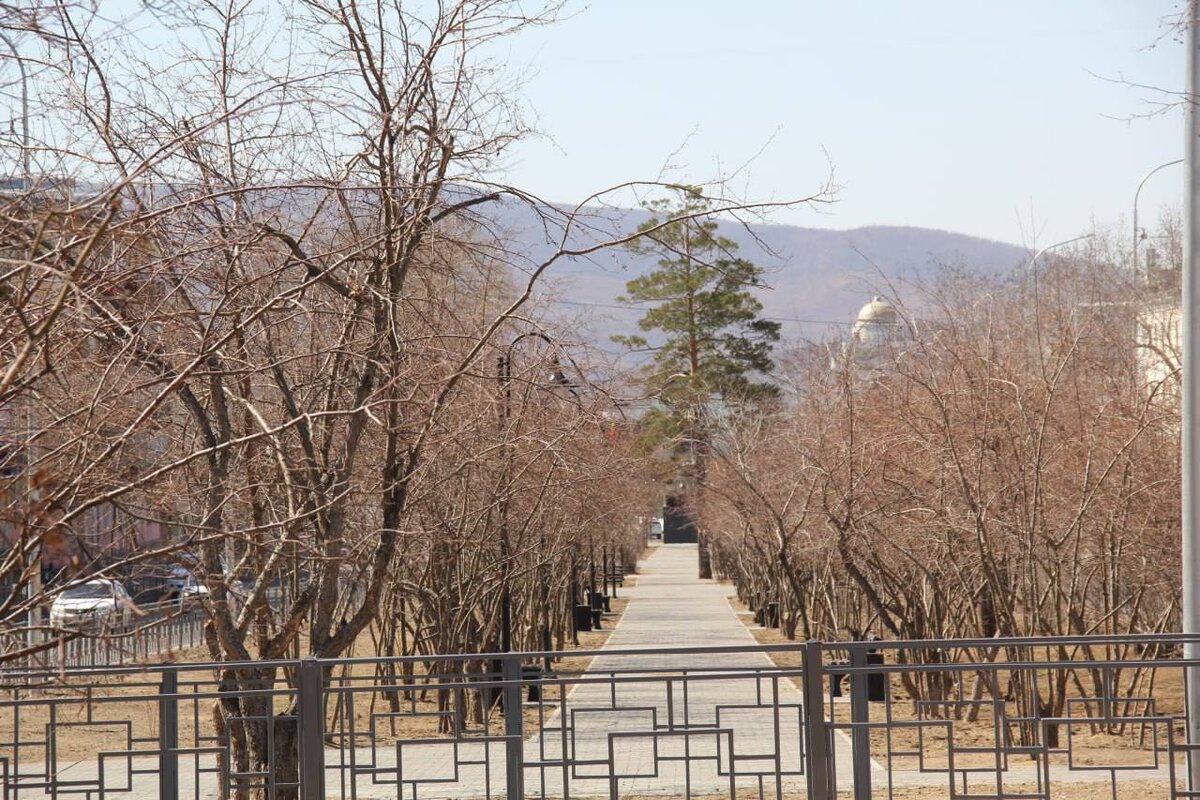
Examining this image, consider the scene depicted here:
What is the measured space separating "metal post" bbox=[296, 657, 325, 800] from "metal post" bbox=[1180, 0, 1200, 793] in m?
5.42

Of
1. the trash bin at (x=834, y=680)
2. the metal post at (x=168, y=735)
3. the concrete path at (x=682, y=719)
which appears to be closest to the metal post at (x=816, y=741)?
the concrete path at (x=682, y=719)

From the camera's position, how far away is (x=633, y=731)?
8.59 metres

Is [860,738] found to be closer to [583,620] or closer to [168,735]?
[168,735]

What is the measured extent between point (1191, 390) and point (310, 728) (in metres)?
6.24

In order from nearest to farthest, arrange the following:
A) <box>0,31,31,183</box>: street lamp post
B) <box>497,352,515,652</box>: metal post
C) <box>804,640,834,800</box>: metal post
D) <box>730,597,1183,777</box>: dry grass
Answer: <box>0,31,31,183</box>: street lamp post
<box>804,640,834,800</box>: metal post
<box>497,352,515,652</box>: metal post
<box>730,597,1183,777</box>: dry grass

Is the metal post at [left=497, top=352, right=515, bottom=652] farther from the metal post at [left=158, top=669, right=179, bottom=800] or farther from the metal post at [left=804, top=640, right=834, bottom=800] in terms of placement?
the metal post at [left=804, top=640, right=834, bottom=800]

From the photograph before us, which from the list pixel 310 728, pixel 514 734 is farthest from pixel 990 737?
pixel 310 728

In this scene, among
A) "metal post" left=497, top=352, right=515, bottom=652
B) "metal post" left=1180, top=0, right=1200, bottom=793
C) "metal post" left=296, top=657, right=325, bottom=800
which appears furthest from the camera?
"metal post" left=497, top=352, right=515, bottom=652

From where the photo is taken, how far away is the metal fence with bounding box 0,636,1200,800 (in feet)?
25.5

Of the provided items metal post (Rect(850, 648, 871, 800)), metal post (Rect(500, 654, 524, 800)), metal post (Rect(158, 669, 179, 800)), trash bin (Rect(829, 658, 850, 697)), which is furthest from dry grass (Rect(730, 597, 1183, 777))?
metal post (Rect(158, 669, 179, 800))

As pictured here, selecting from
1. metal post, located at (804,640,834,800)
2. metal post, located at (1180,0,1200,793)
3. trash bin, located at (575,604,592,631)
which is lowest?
trash bin, located at (575,604,592,631)

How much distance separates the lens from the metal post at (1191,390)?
30.7ft

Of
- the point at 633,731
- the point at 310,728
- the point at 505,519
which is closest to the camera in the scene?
the point at 310,728

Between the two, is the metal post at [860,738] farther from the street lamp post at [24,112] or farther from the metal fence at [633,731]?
the street lamp post at [24,112]
